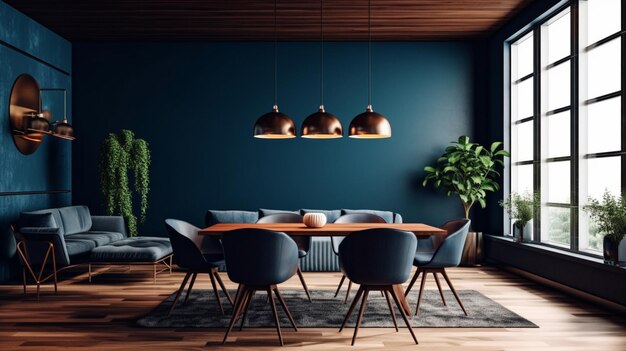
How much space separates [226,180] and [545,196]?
4.46 meters

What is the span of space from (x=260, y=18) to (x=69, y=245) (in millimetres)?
3646

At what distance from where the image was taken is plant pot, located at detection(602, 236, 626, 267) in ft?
14.3

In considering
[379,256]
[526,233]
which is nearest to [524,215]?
[526,233]

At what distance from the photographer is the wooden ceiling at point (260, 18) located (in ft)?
20.5

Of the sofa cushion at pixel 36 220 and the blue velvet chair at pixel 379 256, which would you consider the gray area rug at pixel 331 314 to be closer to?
the blue velvet chair at pixel 379 256

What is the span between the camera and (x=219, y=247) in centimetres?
545

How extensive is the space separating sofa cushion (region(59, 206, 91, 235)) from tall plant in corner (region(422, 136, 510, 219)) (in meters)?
4.77

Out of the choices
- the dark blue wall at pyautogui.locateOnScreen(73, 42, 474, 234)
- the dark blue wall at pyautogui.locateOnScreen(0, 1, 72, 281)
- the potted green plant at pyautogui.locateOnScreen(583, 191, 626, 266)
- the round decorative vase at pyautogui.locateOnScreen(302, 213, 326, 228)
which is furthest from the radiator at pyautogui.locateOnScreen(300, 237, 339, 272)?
the dark blue wall at pyautogui.locateOnScreen(0, 1, 72, 281)

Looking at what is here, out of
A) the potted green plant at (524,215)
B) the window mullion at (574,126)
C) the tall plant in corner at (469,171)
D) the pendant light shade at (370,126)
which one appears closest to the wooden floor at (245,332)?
the window mullion at (574,126)

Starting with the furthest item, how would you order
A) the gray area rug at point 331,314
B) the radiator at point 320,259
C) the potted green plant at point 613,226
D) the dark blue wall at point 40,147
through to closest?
the radiator at point 320,259, the dark blue wall at point 40,147, the potted green plant at point 613,226, the gray area rug at point 331,314

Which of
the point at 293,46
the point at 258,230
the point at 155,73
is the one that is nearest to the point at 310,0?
the point at 293,46

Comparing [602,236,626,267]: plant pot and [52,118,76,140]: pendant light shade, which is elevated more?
[52,118,76,140]: pendant light shade

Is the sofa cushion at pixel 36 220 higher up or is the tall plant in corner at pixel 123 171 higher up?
the tall plant in corner at pixel 123 171

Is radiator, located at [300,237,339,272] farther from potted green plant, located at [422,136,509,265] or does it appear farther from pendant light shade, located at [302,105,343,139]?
pendant light shade, located at [302,105,343,139]
